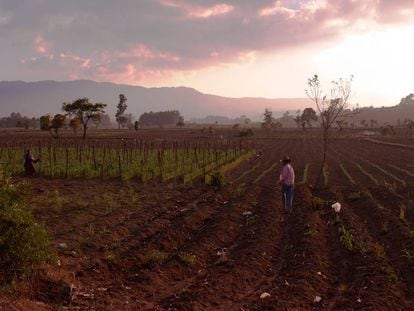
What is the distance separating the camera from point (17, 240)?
800 centimetres

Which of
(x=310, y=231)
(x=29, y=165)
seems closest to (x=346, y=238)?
(x=310, y=231)

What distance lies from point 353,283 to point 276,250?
2.61 metres

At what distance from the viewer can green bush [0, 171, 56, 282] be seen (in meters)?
7.93

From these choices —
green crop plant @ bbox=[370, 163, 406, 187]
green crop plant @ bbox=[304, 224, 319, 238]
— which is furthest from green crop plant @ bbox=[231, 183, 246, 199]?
green crop plant @ bbox=[370, 163, 406, 187]

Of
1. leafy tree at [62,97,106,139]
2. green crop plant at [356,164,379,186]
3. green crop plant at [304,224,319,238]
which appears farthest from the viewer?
leafy tree at [62,97,106,139]

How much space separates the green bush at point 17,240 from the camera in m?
7.93

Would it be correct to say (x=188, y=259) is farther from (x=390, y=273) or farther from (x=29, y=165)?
(x=29, y=165)

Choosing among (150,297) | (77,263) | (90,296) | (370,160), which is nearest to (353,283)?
(150,297)

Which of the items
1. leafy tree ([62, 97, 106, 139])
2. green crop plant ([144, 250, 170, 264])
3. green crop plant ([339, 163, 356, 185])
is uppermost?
leafy tree ([62, 97, 106, 139])

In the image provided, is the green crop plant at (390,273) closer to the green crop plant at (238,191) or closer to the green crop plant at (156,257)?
the green crop plant at (156,257)

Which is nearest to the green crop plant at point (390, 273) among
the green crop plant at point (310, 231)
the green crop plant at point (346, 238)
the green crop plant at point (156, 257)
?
Result: the green crop plant at point (346, 238)

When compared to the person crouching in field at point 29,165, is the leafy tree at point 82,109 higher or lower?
higher

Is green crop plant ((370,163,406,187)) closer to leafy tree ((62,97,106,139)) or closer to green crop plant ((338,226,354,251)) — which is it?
green crop plant ((338,226,354,251))

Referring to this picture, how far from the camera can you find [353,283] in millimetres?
8734
